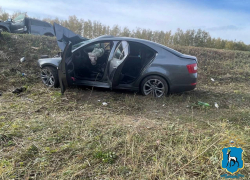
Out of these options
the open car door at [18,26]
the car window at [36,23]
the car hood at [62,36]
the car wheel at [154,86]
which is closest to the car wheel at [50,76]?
the car hood at [62,36]

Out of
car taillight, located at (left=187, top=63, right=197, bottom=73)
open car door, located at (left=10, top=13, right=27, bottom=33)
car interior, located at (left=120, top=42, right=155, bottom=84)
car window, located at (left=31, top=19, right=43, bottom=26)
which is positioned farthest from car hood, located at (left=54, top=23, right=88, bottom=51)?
car window, located at (left=31, top=19, right=43, bottom=26)

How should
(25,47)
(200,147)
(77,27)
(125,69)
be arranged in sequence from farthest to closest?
(77,27) < (25,47) < (125,69) < (200,147)

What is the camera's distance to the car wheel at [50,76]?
5.34 metres

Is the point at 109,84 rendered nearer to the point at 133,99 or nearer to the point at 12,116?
the point at 133,99

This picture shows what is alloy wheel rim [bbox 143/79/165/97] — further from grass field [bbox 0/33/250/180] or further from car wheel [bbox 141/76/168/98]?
grass field [bbox 0/33/250/180]

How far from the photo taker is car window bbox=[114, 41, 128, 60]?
4.68 meters

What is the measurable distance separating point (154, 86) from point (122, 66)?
1.02 meters

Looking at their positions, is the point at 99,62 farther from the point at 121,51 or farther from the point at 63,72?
the point at 63,72

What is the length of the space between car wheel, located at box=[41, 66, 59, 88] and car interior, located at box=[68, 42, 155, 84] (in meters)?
0.53

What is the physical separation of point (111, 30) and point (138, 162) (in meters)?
16.6

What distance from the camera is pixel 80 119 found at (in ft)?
11.6

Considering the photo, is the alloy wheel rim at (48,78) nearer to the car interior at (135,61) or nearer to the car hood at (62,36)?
the car hood at (62,36)

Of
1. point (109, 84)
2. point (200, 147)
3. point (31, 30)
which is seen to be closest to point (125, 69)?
point (109, 84)

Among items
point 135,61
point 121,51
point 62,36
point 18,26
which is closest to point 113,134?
point 121,51
